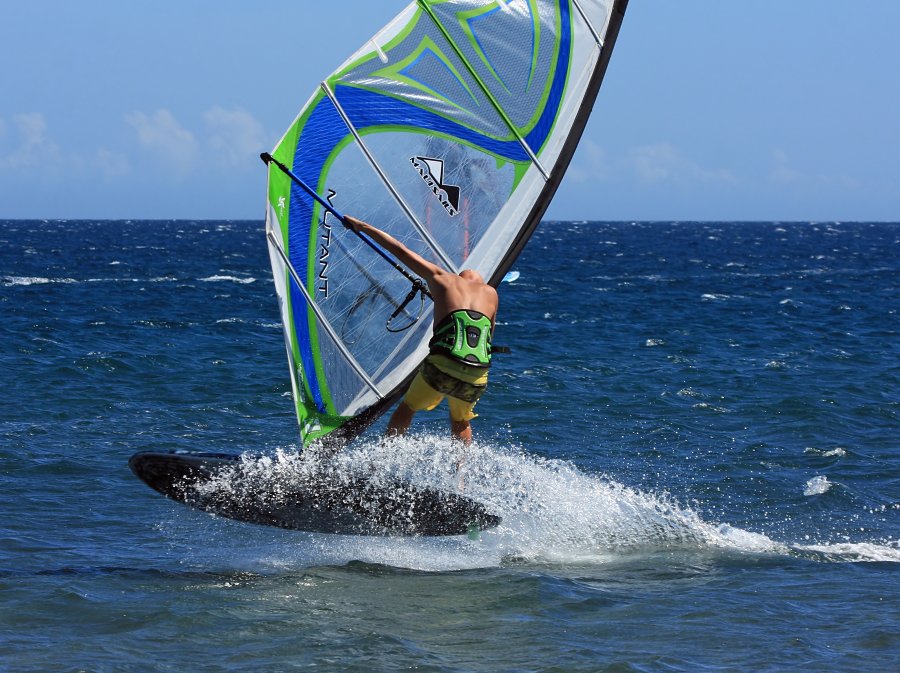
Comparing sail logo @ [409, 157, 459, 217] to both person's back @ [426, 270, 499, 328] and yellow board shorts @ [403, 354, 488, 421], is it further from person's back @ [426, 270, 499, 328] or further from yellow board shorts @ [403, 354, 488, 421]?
yellow board shorts @ [403, 354, 488, 421]

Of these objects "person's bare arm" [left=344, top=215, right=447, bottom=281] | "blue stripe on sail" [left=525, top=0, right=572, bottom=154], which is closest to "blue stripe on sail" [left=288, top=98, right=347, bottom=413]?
"person's bare arm" [left=344, top=215, right=447, bottom=281]

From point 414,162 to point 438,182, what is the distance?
0.20m

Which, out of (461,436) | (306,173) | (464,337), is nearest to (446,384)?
(464,337)

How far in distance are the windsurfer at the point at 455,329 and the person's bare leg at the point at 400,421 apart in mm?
222

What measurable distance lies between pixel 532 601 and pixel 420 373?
151 cm

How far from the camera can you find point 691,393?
14727mm

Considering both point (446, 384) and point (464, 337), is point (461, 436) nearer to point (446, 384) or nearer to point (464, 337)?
point (446, 384)

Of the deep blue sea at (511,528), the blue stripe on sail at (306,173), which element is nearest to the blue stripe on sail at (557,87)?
the blue stripe on sail at (306,173)

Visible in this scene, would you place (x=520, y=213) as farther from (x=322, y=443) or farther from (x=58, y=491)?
(x=58, y=491)

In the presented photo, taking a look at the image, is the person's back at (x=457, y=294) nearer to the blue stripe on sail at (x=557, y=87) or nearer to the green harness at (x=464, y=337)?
the green harness at (x=464, y=337)

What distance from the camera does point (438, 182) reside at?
7.35 m

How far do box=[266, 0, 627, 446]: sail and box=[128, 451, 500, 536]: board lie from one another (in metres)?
0.44

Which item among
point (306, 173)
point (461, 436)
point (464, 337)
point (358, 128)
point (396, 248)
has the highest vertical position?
point (358, 128)

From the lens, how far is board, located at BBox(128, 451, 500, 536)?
7168mm
